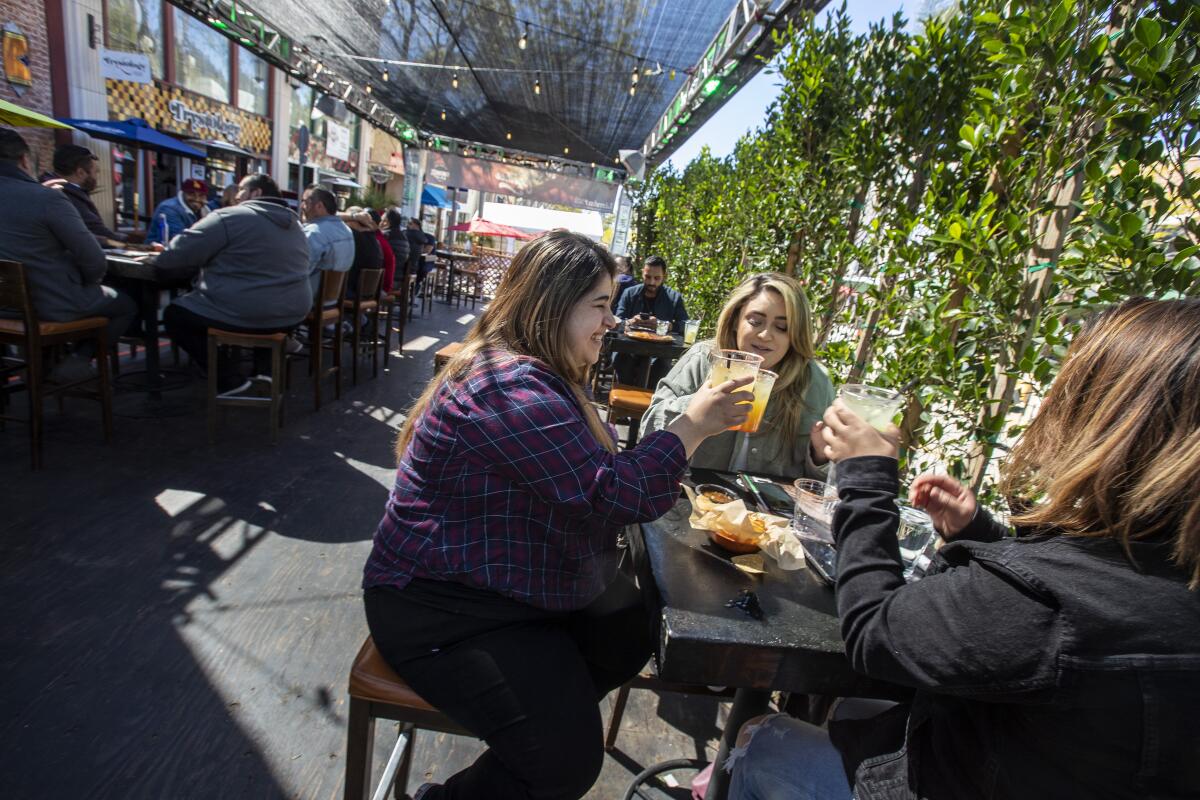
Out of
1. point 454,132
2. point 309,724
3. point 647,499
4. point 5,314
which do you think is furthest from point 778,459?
point 454,132

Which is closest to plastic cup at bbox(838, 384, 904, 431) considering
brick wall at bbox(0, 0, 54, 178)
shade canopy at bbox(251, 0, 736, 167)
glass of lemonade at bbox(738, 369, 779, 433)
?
glass of lemonade at bbox(738, 369, 779, 433)

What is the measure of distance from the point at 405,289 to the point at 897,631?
665 cm

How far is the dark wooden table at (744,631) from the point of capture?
3.22 ft

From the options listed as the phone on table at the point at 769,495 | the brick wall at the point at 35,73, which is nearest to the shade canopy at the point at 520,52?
the brick wall at the point at 35,73

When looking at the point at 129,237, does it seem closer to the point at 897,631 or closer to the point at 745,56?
the point at 745,56

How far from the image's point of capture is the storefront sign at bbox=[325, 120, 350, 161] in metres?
16.5

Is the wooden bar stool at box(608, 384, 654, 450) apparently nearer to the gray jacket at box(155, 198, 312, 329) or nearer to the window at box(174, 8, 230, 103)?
the gray jacket at box(155, 198, 312, 329)

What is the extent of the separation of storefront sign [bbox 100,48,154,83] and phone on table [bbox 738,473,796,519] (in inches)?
462

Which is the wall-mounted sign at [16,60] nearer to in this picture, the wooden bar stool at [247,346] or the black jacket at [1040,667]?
the wooden bar stool at [247,346]

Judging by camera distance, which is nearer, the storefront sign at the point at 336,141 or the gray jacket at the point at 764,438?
the gray jacket at the point at 764,438

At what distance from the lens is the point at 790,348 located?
235 centimetres

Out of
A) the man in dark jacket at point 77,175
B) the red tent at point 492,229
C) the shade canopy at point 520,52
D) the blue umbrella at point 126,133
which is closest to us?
the man in dark jacket at point 77,175

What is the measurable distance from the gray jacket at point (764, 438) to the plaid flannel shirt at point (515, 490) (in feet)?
3.11

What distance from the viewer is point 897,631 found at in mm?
858
